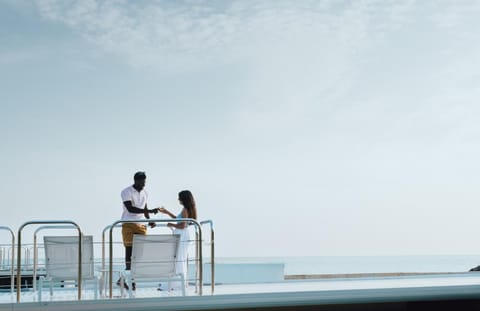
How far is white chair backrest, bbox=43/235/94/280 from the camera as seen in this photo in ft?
24.3

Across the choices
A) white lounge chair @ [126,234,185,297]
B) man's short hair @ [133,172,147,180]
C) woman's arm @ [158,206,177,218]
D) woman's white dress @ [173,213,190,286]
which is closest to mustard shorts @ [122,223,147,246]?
woman's arm @ [158,206,177,218]

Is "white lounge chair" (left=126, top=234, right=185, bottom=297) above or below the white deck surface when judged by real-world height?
above

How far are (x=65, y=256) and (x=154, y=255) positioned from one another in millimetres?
801

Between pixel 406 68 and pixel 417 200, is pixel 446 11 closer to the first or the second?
pixel 406 68

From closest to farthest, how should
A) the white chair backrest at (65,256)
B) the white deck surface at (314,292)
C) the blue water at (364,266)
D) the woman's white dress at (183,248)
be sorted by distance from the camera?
the white deck surface at (314,292)
the white chair backrest at (65,256)
the woman's white dress at (183,248)
the blue water at (364,266)

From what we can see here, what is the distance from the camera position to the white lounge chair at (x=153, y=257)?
24.1ft

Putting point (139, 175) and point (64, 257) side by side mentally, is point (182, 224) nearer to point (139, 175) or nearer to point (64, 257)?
point (139, 175)

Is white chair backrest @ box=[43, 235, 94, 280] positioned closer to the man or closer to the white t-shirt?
the man

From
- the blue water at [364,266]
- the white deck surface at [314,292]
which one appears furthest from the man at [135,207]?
the blue water at [364,266]

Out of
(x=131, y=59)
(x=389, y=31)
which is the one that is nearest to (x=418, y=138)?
(x=389, y=31)

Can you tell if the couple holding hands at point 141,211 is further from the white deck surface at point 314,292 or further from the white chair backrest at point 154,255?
the white chair backrest at point 154,255

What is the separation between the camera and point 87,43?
18531mm

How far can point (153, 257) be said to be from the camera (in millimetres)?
7391

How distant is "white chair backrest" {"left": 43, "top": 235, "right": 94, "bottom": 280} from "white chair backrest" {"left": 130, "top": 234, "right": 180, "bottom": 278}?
1.41 ft
